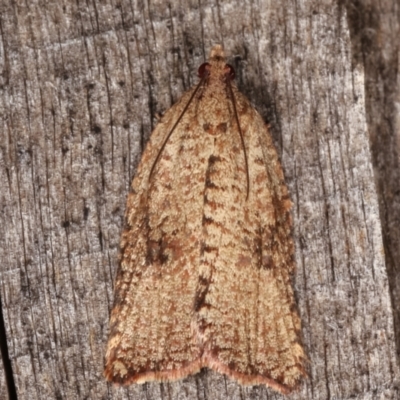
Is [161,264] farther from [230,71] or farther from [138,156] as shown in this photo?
[230,71]

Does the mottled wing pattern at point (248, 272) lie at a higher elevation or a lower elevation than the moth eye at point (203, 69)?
lower

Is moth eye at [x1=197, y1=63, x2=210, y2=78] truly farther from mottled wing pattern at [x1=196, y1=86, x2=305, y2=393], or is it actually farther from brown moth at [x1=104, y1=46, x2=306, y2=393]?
mottled wing pattern at [x1=196, y1=86, x2=305, y2=393]

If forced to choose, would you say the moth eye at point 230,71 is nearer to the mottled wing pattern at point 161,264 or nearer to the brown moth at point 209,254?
the brown moth at point 209,254

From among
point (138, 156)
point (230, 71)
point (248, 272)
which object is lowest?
point (248, 272)

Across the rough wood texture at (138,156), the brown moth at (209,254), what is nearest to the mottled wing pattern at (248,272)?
the brown moth at (209,254)

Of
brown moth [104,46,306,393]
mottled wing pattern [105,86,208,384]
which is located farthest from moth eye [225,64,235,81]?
mottled wing pattern [105,86,208,384]

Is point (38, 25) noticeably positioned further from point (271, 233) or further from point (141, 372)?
point (141, 372)

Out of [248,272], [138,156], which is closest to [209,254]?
[248,272]
